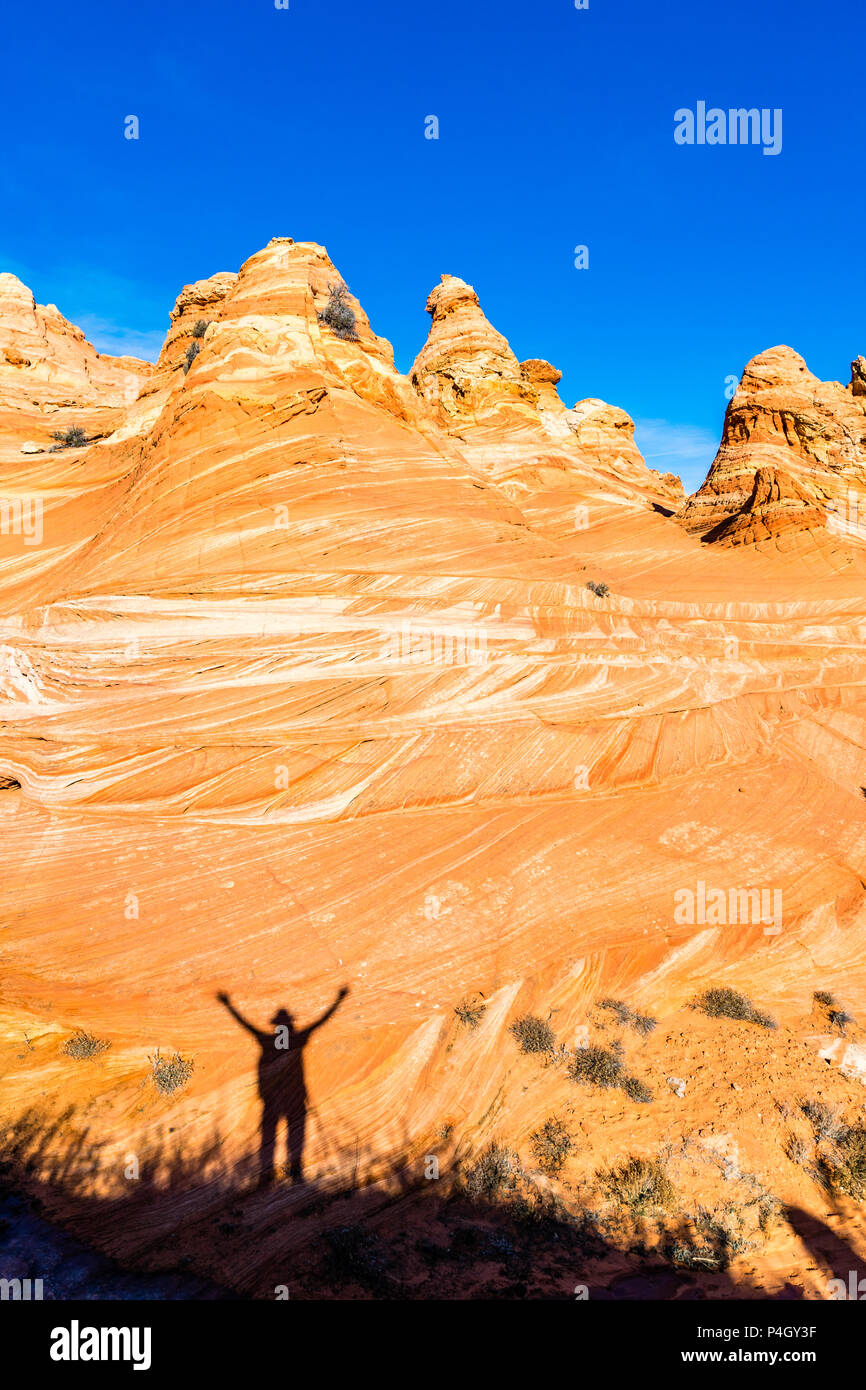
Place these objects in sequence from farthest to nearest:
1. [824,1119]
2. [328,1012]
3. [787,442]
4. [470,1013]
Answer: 1. [787,442]
2. [470,1013]
3. [328,1012]
4. [824,1119]

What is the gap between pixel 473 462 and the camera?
2717cm

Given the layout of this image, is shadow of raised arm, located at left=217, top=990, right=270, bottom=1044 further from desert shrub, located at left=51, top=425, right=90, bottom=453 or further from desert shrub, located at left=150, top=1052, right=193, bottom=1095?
desert shrub, located at left=51, top=425, right=90, bottom=453

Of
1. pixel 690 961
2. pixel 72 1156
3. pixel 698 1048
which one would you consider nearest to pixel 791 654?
pixel 690 961

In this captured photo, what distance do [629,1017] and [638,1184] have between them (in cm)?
226

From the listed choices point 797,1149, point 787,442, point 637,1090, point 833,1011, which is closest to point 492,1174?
point 637,1090

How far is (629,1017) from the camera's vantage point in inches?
334

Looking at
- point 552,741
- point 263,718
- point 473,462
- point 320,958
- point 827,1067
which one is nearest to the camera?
point 827,1067

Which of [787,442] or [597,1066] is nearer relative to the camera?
[597,1066]

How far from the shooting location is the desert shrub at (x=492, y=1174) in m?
6.31

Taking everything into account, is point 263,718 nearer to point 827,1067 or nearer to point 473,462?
point 827,1067

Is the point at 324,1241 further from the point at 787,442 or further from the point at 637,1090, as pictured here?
the point at 787,442

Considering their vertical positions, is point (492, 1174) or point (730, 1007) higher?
point (730, 1007)

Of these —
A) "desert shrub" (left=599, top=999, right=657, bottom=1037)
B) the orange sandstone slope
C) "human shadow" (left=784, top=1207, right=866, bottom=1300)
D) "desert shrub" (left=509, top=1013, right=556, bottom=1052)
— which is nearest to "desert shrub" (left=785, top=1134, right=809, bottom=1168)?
the orange sandstone slope
